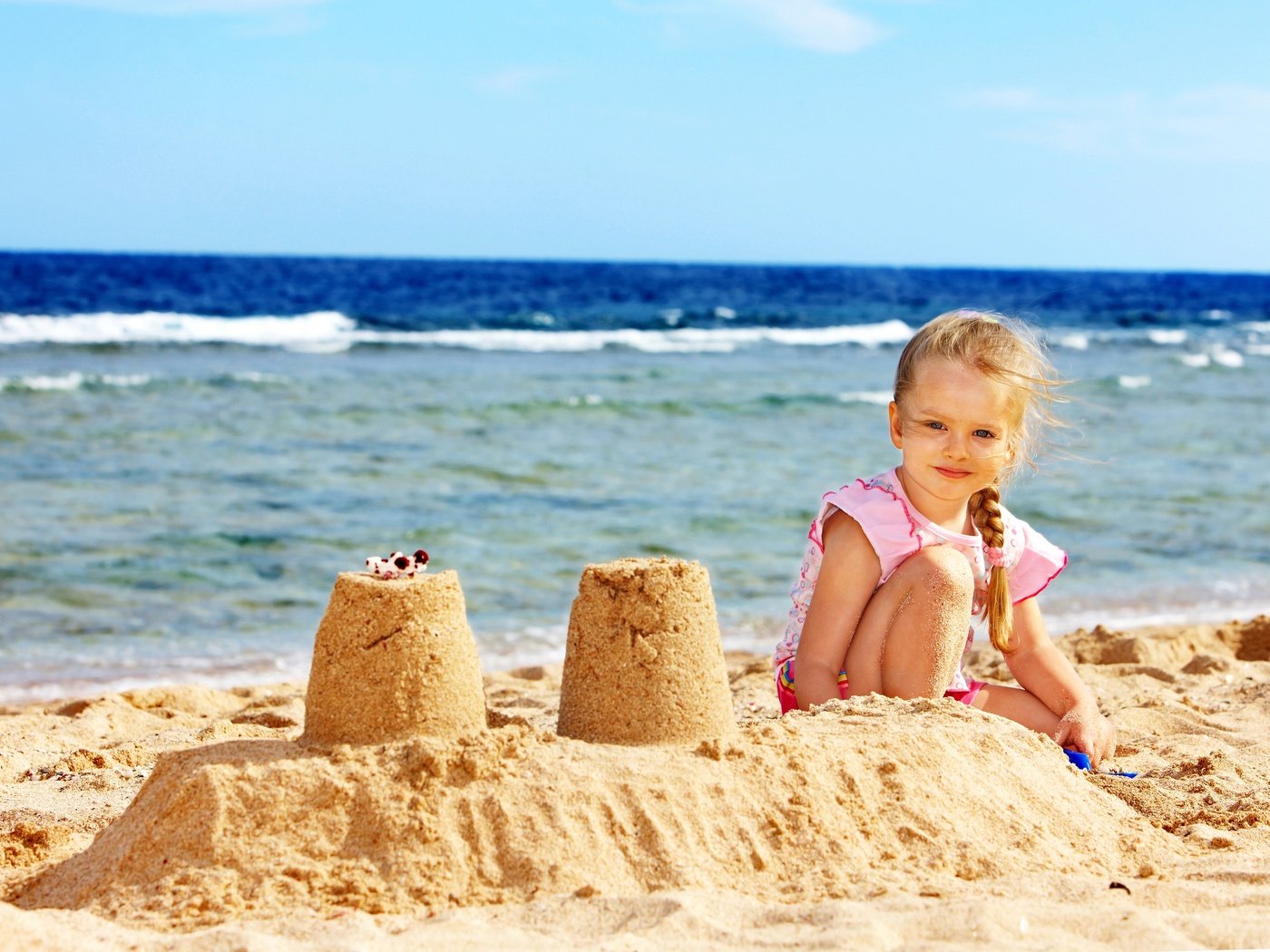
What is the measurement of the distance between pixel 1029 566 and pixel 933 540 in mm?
405

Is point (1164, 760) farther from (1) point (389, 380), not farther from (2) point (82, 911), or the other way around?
(1) point (389, 380)

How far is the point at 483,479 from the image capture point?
10242 millimetres

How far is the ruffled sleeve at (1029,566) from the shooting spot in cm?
385

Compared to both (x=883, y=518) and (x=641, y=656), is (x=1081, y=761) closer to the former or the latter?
(x=883, y=518)

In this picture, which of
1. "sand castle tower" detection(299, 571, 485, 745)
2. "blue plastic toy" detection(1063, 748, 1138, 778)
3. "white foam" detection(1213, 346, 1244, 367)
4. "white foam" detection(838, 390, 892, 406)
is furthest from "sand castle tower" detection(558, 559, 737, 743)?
"white foam" detection(1213, 346, 1244, 367)

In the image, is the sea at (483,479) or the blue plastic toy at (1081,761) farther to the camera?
the sea at (483,479)

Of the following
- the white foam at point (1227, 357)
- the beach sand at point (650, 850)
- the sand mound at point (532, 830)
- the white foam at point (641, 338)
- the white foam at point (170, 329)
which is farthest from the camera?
the white foam at point (641, 338)

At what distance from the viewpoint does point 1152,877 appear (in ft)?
9.07

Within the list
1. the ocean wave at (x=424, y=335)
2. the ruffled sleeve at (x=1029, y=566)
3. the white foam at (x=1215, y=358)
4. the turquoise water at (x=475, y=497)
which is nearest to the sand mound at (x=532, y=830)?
the ruffled sleeve at (x=1029, y=566)

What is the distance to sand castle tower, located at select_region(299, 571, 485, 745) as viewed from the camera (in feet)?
8.87

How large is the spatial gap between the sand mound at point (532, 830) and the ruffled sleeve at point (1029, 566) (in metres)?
1.03

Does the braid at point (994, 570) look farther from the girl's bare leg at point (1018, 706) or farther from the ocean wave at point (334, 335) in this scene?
the ocean wave at point (334, 335)

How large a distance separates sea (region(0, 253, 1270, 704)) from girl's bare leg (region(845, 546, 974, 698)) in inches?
23.4

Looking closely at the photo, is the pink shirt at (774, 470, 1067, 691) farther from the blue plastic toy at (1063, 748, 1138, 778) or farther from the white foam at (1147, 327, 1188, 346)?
the white foam at (1147, 327, 1188, 346)
